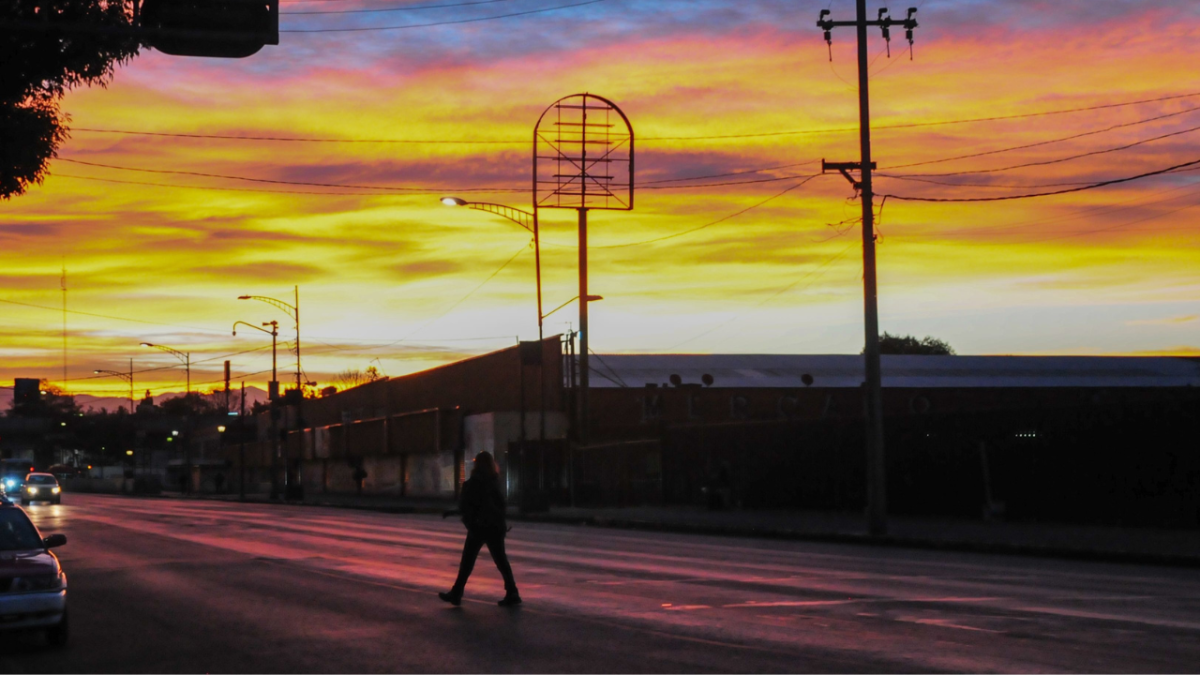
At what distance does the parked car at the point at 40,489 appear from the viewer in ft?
213

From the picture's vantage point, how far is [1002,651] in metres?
10.8

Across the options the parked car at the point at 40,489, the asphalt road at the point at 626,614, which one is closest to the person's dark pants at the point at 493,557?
the asphalt road at the point at 626,614

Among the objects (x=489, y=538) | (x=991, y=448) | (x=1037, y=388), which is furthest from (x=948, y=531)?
(x=1037, y=388)

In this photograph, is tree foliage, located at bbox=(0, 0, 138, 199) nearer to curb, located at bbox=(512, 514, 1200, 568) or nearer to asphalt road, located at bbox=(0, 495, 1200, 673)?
asphalt road, located at bbox=(0, 495, 1200, 673)

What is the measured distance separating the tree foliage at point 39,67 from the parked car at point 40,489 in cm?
5255

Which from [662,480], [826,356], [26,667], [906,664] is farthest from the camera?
[826,356]

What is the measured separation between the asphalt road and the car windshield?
914mm

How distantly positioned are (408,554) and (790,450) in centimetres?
1875

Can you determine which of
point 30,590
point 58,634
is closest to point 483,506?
point 58,634

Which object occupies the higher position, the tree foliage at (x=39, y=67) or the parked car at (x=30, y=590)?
the tree foliage at (x=39, y=67)

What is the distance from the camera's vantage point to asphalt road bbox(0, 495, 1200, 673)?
10.7 meters

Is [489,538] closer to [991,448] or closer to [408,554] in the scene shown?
[408,554]

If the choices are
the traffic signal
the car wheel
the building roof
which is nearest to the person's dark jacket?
the car wheel

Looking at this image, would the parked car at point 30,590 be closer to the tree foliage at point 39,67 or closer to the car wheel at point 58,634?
the car wheel at point 58,634
